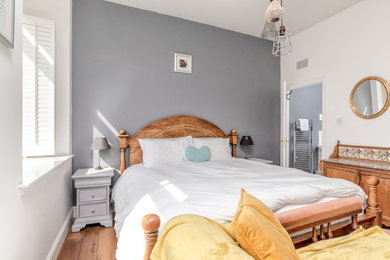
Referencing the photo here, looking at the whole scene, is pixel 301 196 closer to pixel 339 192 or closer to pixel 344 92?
pixel 339 192

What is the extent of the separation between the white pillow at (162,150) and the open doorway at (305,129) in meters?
3.41

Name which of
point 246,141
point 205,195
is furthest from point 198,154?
point 205,195

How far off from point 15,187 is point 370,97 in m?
3.94

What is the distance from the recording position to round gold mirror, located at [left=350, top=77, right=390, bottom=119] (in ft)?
9.25

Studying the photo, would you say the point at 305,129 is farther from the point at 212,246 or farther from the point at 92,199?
the point at 212,246

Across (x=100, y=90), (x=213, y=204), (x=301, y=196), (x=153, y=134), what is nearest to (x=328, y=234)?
(x=301, y=196)

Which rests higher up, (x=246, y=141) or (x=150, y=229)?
(x=246, y=141)

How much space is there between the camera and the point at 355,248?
1155mm

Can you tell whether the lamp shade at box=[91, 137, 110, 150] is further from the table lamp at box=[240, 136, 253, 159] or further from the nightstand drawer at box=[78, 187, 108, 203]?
the table lamp at box=[240, 136, 253, 159]

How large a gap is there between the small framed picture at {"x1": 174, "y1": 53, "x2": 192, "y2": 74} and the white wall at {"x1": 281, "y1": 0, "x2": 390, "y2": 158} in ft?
6.93

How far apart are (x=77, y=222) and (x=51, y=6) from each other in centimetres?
262

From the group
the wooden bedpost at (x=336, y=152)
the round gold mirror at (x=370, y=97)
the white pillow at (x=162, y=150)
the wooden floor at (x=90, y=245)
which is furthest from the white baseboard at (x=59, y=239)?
the round gold mirror at (x=370, y=97)

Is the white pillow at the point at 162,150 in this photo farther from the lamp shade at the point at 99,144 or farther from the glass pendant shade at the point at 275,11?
the glass pendant shade at the point at 275,11

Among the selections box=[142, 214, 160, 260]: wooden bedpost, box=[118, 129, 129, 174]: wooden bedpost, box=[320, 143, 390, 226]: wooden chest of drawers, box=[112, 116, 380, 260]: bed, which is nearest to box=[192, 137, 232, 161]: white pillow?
box=[112, 116, 380, 260]: bed
